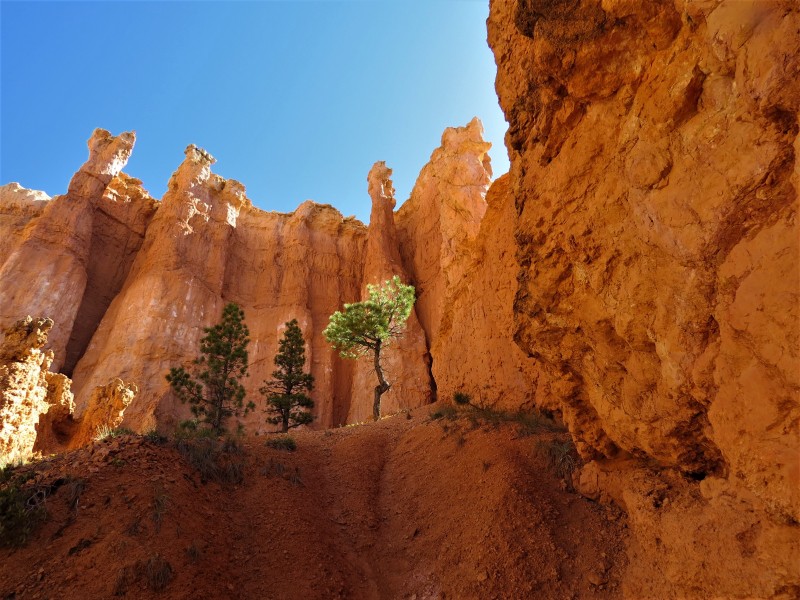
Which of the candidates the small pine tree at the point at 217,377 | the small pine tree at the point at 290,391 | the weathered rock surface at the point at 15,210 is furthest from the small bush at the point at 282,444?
the weathered rock surface at the point at 15,210

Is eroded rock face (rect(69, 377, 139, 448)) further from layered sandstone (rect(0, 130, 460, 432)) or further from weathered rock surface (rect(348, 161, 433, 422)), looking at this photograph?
weathered rock surface (rect(348, 161, 433, 422))

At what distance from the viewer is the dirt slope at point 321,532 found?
524 cm

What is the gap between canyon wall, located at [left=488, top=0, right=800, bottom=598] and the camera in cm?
303

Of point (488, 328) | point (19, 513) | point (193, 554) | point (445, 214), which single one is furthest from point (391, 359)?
point (19, 513)

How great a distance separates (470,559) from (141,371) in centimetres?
3019

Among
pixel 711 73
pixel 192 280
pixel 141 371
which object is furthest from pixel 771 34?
pixel 192 280

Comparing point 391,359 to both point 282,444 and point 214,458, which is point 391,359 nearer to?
point 282,444

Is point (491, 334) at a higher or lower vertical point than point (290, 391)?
lower

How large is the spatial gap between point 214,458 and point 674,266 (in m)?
8.35

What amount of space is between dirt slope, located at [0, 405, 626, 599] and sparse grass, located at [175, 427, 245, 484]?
25 cm

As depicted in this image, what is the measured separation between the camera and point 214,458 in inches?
324

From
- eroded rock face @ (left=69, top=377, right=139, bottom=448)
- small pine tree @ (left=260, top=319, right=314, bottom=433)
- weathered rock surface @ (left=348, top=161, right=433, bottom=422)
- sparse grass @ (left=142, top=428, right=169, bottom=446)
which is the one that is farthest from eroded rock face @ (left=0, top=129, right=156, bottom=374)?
sparse grass @ (left=142, top=428, right=169, bottom=446)

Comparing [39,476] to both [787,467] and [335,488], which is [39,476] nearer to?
[335,488]

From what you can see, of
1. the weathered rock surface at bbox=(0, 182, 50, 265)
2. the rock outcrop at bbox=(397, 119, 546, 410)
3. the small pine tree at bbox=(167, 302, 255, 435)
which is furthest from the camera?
the weathered rock surface at bbox=(0, 182, 50, 265)
